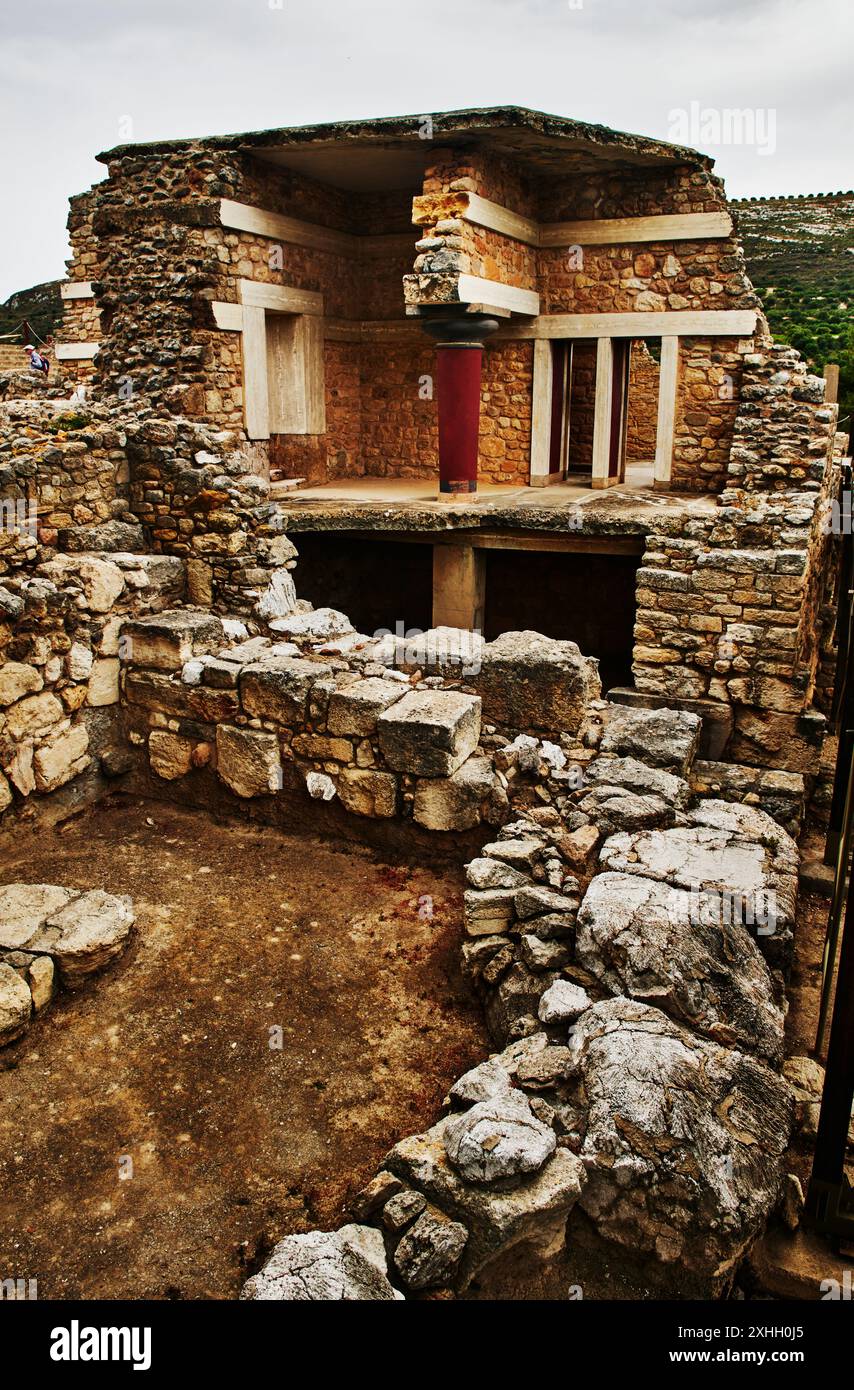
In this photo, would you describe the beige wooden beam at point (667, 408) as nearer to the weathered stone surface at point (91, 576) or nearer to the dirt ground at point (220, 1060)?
the weathered stone surface at point (91, 576)

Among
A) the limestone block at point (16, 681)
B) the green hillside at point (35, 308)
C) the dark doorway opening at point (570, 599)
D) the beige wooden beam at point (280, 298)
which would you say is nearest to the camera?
the limestone block at point (16, 681)

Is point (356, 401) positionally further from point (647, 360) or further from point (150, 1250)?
point (150, 1250)

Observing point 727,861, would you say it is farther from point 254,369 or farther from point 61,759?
point 254,369

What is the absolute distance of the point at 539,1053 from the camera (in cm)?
337

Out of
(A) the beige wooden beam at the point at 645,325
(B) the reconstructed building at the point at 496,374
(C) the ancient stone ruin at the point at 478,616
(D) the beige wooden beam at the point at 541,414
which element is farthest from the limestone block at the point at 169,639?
(A) the beige wooden beam at the point at 645,325

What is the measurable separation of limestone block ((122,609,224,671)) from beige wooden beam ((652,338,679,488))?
26.5 ft

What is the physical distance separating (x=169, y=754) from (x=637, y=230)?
9.59 meters

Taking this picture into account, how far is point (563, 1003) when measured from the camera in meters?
3.58

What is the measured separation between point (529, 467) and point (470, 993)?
1045cm

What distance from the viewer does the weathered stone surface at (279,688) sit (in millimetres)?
5465

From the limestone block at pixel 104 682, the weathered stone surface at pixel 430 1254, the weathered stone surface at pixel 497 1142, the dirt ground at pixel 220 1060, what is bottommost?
the dirt ground at pixel 220 1060

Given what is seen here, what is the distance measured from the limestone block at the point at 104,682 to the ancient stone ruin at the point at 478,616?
0.8 inches

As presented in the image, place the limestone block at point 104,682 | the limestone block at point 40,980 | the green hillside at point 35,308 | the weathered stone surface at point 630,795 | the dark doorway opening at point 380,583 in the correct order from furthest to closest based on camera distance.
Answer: the green hillside at point 35,308 < the dark doorway opening at point 380,583 < the limestone block at point 104,682 < the weathered stone surface at point 630,795 < the limestone block at point 40,980
